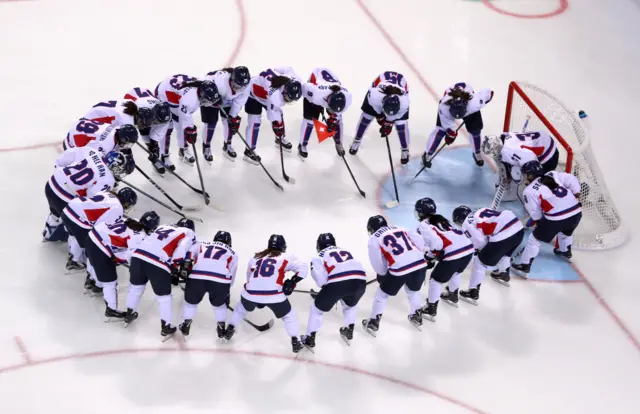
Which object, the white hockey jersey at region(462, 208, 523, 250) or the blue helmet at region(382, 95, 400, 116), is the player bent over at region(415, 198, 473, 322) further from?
the blue helmet at region(382, 95, 400, 116)

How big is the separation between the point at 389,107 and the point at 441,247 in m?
1.67

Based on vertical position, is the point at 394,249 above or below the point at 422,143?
above

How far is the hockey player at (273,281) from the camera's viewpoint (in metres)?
5.78

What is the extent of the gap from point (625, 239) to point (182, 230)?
3.86m

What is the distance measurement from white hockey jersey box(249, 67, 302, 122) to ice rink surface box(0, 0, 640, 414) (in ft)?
1.89

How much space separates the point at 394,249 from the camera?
19.6 ft

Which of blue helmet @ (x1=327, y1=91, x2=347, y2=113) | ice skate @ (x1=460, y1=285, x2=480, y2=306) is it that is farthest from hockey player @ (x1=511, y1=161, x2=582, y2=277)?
blue helmet @ (x1=327, y1=91, x2=347, y2=113)

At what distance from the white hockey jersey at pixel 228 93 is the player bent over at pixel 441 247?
206 cm

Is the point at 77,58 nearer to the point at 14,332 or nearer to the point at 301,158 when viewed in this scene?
the point at 301,158

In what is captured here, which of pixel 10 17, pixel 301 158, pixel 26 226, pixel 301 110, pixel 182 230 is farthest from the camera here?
pixel 10 17

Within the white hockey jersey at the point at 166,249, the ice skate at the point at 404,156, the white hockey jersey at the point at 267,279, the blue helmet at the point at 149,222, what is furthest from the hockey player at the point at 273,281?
the ice skate at the point at 404,156

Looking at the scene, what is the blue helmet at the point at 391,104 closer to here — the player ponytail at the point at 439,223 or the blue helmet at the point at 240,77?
the blue helmet at the point at 240,77

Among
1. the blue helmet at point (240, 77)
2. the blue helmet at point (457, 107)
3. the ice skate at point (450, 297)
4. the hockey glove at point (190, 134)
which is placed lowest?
the ice skate at point (450, 297)

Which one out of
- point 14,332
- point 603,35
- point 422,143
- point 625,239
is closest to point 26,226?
point 14,332
